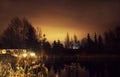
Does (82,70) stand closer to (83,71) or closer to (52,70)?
(83,71)

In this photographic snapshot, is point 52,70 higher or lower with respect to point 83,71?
higher

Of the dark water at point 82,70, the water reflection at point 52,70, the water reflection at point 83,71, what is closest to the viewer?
the water reflection at point 52,70

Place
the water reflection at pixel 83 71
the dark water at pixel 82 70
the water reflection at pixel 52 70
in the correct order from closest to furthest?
the water reflection at pixel 52 70 < the water reflection at pixel 83 71 < the dark water at pixel 82 70

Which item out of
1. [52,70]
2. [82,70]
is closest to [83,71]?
[82,70]

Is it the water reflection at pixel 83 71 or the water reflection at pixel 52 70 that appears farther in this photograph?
the water reflection at pixel 83 71

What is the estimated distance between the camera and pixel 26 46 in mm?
66000

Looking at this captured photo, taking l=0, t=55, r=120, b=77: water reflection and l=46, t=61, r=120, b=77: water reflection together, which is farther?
l=46, t=61, r=120, b=77: water reflection

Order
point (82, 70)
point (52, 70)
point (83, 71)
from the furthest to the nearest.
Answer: point (82, 70) → point (83, 71) → point (52, 70)

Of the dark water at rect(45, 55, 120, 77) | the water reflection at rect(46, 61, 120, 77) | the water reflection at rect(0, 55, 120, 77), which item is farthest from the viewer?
the dark water at rect(45, 55, 120, 77)

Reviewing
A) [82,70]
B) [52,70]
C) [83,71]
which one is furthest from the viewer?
[82,70]

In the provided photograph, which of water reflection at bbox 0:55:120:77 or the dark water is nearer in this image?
water reflection at bbox 0:55:120:77

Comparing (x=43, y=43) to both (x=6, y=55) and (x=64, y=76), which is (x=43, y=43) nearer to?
(x=6, y=55)

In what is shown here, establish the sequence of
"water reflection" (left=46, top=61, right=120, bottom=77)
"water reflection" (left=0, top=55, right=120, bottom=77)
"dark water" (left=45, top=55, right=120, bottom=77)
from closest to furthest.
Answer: "water reflection" (left=0, top=55, right=120, bottom=77), "water reflection" (left=46, top=61, right=120, bottom=77), "dark water" (left=45, top=55, right=120, bottom=77)

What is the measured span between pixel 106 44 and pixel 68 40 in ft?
133
